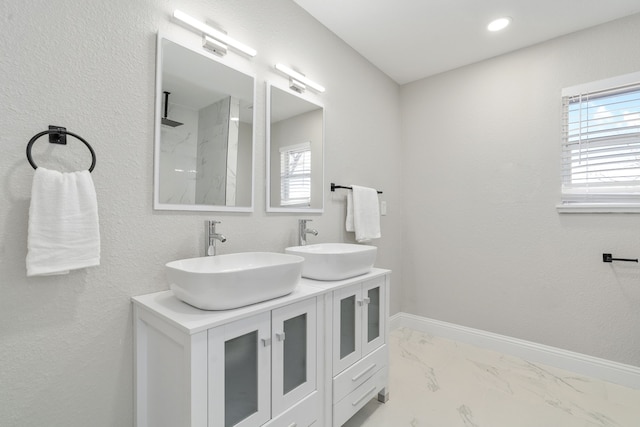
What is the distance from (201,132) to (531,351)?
2.67m

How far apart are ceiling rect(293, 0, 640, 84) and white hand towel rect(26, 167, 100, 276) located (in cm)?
163

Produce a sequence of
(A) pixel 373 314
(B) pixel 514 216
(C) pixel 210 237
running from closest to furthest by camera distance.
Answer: (C) pixel 210 237
(A) pixel 373 314
(B) pixel 514 216

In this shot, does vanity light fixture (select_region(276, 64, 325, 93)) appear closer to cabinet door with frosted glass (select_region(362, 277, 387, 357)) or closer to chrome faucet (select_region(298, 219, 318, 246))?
chrome faucet (select_region(298, 219, 318, 246))

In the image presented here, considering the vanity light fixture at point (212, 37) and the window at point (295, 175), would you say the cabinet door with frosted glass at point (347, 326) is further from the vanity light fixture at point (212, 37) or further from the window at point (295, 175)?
the vanity light fixture at point (212, 37)

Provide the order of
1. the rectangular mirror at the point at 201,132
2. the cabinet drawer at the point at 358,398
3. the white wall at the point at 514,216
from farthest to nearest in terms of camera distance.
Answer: the white wall at the point at 514,216 < the cabinet drawer at the point at 358,398 < the rectangular mirror at the point at 201,132

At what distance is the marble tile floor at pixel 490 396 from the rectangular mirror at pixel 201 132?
1.39 meters

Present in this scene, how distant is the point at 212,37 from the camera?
1.39 meters

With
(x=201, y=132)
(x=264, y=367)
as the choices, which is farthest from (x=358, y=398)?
(x=201, y=132)

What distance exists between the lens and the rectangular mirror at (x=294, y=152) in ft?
5.54

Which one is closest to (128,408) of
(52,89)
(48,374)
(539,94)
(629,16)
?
(48,374)

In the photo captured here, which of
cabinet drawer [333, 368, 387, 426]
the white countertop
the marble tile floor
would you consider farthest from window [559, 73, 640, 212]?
the white countertop

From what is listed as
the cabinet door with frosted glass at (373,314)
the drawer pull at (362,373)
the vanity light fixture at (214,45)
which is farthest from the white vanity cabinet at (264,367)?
the vanity light fixture at (214,45)

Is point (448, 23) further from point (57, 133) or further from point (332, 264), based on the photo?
point (57, 133)

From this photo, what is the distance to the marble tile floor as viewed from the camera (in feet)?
5.11
